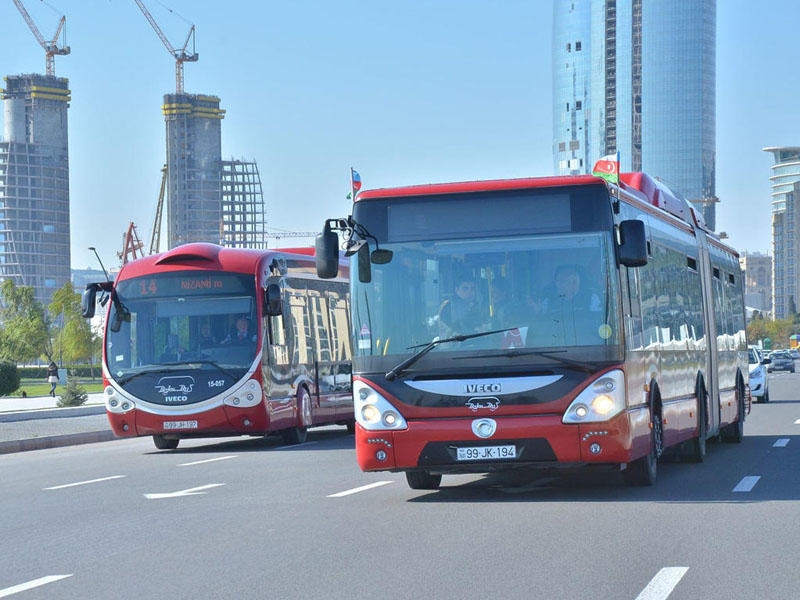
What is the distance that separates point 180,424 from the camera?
23641 millimetres

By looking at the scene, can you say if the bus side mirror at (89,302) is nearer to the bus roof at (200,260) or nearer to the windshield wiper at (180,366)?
the bus roof at (200,260)

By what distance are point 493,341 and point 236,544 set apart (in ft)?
11.0

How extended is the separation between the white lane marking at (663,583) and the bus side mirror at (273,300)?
15.6m

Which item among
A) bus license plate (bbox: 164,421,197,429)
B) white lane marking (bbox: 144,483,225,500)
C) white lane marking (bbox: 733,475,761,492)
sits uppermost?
bus license plate (bbox: 164,421,197,429)

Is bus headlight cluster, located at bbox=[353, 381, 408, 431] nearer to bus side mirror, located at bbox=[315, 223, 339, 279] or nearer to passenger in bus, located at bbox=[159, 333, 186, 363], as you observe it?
bus side mirror, located at bbox=[315, 223, 339, 279]

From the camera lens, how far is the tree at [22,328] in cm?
13812

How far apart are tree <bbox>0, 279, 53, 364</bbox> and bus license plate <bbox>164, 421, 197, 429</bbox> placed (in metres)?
113

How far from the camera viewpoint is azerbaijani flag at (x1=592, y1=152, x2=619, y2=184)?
46.4 feet

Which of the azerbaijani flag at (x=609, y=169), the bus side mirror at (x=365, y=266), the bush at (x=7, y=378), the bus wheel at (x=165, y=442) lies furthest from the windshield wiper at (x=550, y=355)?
the bush at (x=7, y=378)

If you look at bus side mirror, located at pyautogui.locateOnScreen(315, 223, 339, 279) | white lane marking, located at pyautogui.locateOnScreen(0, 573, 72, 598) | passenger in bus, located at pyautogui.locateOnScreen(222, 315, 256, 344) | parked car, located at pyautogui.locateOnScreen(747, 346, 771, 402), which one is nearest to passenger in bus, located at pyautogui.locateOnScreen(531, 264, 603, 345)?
bus side mirror, located at pyautogui.locateOnScreen(315, 223, 339, 279)

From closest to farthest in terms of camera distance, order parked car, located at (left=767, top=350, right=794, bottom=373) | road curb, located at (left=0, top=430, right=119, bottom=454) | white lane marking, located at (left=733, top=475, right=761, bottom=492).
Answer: white lane marking, located at (left=733, top=475, right=761, bottom=492) < road curb, located at (left=0, top=430, right=119, bottom=454) < parked car, located at (left=767, top=350, right=794, bottom=373)

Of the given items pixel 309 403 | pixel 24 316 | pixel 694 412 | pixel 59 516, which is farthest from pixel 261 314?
pixel 24 316

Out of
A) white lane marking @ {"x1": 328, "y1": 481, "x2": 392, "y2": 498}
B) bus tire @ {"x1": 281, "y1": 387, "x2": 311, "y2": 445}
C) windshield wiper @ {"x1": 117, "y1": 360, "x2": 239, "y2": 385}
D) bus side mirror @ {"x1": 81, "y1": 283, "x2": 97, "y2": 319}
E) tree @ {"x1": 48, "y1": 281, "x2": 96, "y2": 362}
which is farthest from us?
tree @ {"x1": 48, "y1": 281, "x2": 96, "y2": 362}

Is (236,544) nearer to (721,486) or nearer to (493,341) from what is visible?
(493,341)
